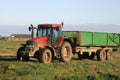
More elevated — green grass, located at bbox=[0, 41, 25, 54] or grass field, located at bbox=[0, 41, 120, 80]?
grass field, located at bbox=[0, 41, 120, 80]

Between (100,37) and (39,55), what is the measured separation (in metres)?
6.42

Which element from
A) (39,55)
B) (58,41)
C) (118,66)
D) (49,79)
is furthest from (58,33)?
(49,79)

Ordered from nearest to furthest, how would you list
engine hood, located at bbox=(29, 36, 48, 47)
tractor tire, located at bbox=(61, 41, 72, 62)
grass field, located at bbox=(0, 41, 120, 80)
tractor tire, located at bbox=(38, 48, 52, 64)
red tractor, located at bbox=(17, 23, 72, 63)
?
grass field, located at bbox=(0, 41, 120, 80) < tractor tire, located at bbox=(38, 48, 52, 64) < red tractor, located at bbox=(17, 23, 72, 63) < engine hood, located at bbox=(29, 36, 48, 47) < tractor tire, located at bbox=(61, 41, 72, 62)

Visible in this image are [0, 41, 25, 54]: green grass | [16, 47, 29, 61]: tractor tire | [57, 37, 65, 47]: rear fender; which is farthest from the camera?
[0, 41, 25, 54]: green grass

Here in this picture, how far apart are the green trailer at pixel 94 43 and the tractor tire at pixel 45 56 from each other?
7.89 ft

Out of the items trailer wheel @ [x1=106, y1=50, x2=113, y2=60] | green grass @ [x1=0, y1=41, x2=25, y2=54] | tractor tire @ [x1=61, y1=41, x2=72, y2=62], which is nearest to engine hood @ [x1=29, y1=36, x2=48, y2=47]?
tractor tire @ [x1=61, y1=41, x2=72, y2=62]

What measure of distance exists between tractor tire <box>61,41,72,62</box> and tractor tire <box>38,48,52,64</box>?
1037 millimetres

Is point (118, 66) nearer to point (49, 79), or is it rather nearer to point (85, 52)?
point (85, 52)

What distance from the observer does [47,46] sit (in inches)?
966

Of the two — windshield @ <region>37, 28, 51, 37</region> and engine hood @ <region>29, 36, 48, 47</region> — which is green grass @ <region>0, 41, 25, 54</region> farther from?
engine hood @ <region>29, 36, 48, 47</region>

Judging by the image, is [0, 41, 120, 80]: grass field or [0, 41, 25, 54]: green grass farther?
[0, 41, 25, 54]: green grass

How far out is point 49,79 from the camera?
1723 centimetres

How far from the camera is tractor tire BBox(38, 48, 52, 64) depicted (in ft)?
78.2

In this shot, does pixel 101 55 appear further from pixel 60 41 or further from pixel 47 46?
pixel 47 46
